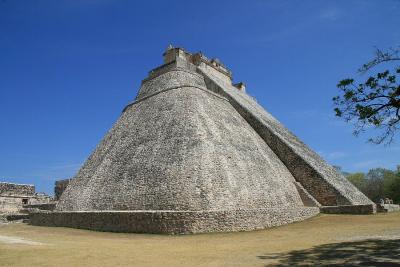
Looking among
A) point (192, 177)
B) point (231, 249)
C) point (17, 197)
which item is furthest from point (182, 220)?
point (17, 197)

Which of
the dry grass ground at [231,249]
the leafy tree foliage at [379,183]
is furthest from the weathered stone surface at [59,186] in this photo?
the leafy tree foliage at [379,183]

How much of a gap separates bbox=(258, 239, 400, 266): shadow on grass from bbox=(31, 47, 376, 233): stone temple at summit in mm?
4344

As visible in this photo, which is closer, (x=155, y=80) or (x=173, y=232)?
(x=173, y=232)

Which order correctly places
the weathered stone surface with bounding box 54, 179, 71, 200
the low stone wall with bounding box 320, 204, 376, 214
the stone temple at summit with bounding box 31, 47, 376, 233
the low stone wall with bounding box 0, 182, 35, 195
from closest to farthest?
the stone temple at summit with bounding box 31, 47, 376, 233 → the low stone wall with bounding box 320, 204, 376, 214 → the low stone wall with bounding box 0, 182, 35, 195 → the weathered stone surface with bounding box 54, 179, 71, 200

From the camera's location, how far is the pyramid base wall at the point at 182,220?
1204 centimetres

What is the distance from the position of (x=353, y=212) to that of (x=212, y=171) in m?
7.42

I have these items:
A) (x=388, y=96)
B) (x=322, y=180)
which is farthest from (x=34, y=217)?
(x=388, y=96)

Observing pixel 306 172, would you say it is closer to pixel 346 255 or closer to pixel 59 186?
pixel 346 255

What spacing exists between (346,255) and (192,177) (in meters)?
7.03

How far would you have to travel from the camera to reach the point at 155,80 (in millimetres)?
24875

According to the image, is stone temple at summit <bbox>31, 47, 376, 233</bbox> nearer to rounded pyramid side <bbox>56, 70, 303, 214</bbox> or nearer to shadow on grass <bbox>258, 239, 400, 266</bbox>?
rounded pyramid side <bbox>56, 70, 303, 214</bbox>

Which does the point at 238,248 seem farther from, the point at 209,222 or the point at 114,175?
the point at 114,175

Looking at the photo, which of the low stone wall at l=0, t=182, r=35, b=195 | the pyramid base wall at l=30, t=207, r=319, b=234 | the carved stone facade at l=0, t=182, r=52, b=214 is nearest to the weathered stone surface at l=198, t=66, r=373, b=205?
the pyramid base wall at l=30, t=207, r=319, b=234

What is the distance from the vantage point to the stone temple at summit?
12.9 meters
